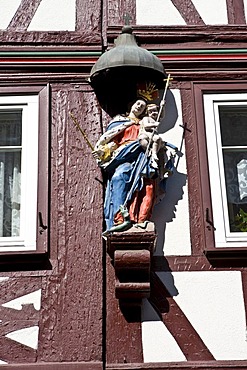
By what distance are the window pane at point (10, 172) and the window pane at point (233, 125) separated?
1.66m

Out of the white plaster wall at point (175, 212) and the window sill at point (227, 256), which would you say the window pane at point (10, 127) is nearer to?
the white plaster wall at point (175, 212)

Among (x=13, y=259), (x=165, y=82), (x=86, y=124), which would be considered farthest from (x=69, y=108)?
(x=13, y=259)

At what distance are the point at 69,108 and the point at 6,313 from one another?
5.82 ft

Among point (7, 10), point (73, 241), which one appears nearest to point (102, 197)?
point (73, 241)

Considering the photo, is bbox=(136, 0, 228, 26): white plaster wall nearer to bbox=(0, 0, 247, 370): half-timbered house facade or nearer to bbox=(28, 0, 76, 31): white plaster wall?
bbox=(0, 0, 247, 370): half-timbered house facade

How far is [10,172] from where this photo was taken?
6992 millimetres

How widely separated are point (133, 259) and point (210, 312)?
0.71 metres

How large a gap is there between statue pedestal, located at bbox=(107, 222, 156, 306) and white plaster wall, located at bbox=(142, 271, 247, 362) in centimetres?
20

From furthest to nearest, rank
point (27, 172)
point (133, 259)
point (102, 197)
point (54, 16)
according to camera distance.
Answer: point (54, 16) → point (27, 172) → point (102, 197) → point (133, 259)

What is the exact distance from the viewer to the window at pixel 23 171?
6.59 m

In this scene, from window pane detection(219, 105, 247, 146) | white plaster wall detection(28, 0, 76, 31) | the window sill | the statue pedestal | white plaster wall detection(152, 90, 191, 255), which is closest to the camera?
the statue pedestal

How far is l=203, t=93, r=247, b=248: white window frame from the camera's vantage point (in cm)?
659

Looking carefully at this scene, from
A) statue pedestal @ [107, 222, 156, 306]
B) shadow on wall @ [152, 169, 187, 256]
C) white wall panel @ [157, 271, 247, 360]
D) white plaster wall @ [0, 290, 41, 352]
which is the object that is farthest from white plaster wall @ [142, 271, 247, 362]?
white plaster wall @ [0, 290, 41, 352]

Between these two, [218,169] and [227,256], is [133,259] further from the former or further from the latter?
[218,169]
